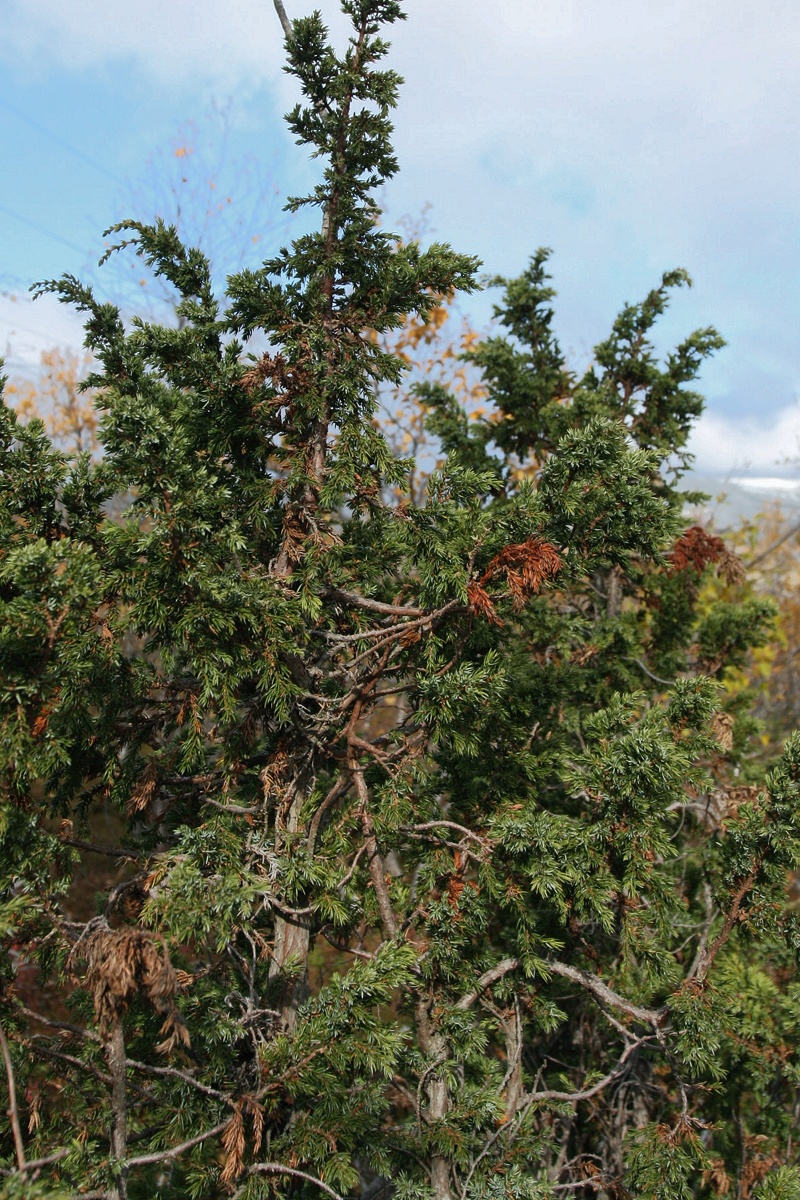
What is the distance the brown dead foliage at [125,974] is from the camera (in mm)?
2006

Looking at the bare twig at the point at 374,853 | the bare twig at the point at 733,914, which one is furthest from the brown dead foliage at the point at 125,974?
the bare twig at the point at 733,914

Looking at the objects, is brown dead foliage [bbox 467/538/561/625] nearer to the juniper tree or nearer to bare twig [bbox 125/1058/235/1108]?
the juniper tree

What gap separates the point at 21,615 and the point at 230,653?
619 millimetres

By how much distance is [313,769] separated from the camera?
3.00 m

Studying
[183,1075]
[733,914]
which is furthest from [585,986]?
[183,1075]

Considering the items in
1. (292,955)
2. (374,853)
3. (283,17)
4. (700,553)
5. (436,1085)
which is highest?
(283,17)

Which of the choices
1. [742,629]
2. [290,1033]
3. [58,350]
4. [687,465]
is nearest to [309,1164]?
[290,1033]

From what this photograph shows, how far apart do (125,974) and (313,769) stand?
1.09m

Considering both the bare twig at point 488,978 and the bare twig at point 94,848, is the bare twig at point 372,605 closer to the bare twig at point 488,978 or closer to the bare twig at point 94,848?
the bare twig at point 94,848

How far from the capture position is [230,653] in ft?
8.14

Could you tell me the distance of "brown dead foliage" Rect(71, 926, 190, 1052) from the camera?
201cm

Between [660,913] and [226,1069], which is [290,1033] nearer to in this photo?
[226,1069]

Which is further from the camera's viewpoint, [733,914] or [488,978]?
[488,978]

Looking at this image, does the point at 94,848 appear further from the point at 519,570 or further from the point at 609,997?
the point at 609,997
